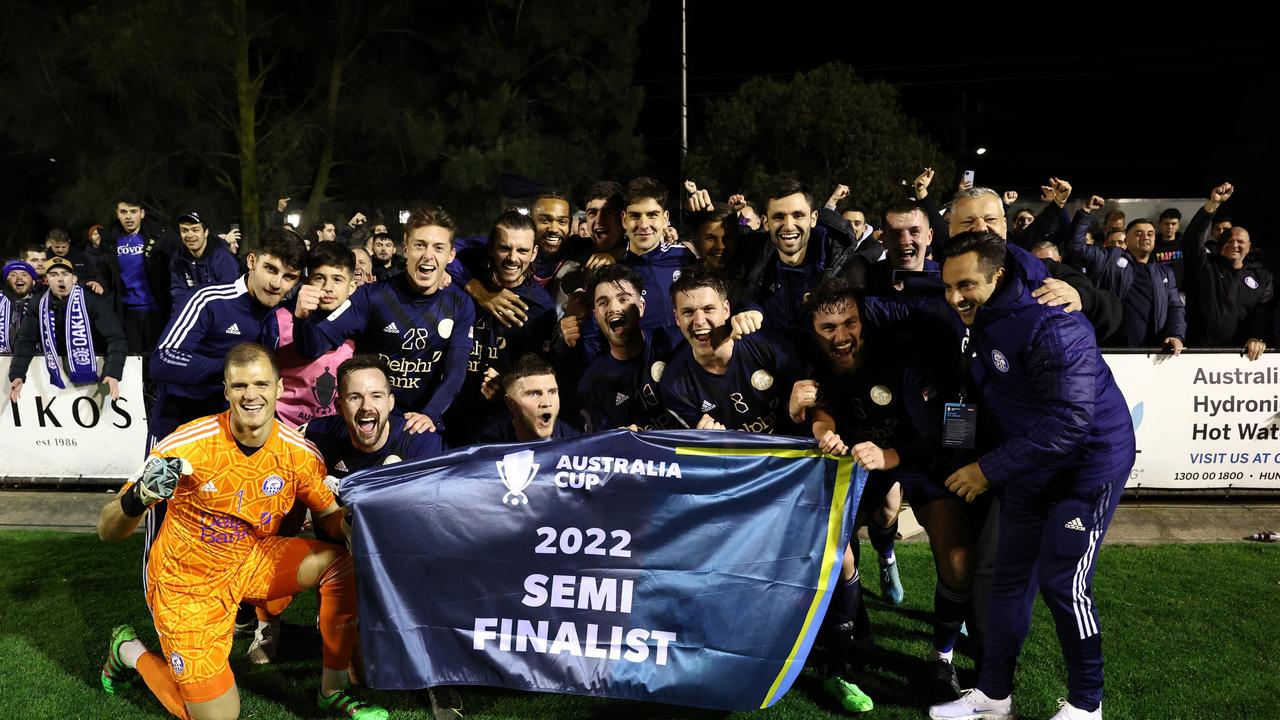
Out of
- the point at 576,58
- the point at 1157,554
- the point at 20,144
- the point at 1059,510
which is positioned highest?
the point at 576,58

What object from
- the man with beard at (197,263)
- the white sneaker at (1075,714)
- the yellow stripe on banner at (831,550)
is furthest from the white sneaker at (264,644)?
the man with beard at (197,263)

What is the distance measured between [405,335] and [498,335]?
0.63 metres

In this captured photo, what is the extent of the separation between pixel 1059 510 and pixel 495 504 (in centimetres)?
262

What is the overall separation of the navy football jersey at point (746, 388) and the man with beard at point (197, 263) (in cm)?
586

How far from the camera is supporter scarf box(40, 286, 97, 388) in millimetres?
7906

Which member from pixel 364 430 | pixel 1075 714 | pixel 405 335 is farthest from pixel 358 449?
pixel 1075 714

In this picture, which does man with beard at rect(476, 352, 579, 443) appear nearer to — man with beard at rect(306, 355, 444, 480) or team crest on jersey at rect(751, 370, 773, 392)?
man with beard at rect(306, 355, 444, 480)

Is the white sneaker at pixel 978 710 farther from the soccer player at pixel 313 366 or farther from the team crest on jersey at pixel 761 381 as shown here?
the soccer player at pixel 313 366

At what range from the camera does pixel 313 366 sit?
18.7 feet

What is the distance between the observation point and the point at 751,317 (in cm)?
462

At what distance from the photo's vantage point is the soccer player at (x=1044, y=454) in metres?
3.87

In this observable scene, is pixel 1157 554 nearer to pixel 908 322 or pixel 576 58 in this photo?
pixel 908 322

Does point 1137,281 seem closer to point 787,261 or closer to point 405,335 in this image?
point 787,261

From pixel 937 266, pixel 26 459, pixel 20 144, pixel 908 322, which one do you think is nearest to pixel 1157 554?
pixel 937 266
